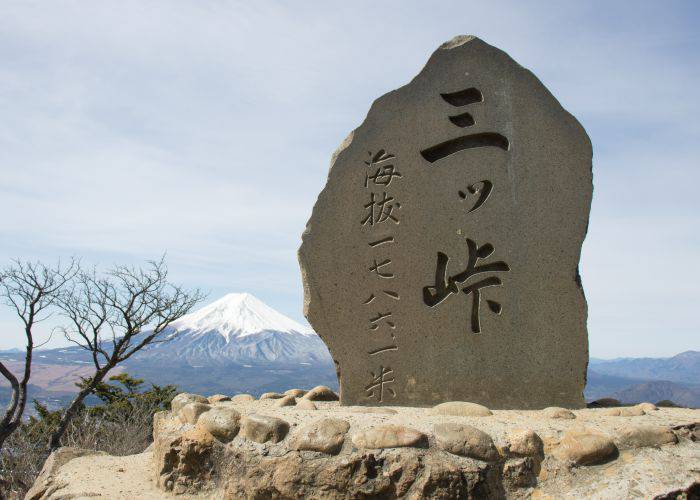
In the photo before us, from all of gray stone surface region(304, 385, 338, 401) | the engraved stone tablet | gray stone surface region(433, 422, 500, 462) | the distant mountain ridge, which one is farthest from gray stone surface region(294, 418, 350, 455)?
the distant mountain ridge

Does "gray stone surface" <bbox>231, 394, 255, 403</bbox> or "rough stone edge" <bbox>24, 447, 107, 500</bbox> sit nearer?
"rough stone edge" <bbox>24, 447, 107, 500</bbox>

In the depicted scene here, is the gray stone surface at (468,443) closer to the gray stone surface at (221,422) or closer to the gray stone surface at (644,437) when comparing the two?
the gray stone surface at (644,437)

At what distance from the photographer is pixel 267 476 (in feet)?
13.7

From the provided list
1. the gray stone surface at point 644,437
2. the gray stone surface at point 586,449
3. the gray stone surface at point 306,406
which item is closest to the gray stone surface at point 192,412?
the gray stone surface at point 306,406

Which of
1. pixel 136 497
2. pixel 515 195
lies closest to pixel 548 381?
pixel 515 195

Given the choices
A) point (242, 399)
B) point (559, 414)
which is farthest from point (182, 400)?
point (559, 414)

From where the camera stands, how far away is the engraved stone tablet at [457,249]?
552cm

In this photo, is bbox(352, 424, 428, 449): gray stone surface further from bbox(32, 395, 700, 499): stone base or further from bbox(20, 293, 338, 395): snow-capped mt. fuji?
bbox(20, 293, 338, 395): snow-capped mt. fuji

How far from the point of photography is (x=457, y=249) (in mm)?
5641

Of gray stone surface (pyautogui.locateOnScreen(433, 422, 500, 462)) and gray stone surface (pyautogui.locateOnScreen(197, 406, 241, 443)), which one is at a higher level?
gray stone surface (pyautogui.locateOnScreen(197, 406, 241, 443))

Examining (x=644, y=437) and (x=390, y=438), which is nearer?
(x=390, y=438)

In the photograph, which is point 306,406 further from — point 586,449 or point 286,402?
point 586,449

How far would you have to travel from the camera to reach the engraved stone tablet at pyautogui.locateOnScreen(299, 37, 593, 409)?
552 cm

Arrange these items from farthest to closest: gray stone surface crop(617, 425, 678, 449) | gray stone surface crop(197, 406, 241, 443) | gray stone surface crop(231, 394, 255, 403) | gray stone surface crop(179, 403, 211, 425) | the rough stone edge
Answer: gray stone surface crop(231, 394, 255, 403)
the rough stone edge
gray stone surface crop(179, 403, 211, 425)
gray stone surface crop(197, 406, 241, 443)
gray stone surface crop(617, 425, 678, 449)
